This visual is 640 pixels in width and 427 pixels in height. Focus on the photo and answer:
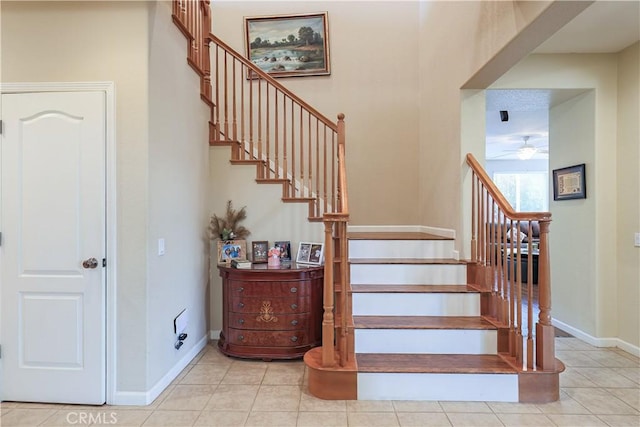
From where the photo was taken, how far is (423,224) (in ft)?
14.8

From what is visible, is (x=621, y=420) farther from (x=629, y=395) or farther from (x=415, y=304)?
(x=415, y=304)

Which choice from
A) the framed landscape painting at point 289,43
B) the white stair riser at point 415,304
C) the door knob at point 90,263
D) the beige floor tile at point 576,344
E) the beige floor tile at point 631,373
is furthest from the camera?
the framed landscape painting at point 289,43

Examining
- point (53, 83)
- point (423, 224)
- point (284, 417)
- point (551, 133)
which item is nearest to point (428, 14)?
point (551, 133)

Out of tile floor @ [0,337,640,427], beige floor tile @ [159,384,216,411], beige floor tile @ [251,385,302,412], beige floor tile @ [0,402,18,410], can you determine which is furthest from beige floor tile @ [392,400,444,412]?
beige floor tile @ [0,402,18,410]

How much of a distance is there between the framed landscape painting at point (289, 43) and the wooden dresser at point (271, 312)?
115 inches

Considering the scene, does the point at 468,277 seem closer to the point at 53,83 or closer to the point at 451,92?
the point at 451,92

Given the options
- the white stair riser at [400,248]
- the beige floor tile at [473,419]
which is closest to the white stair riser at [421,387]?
the beige floor tile at [473,419]

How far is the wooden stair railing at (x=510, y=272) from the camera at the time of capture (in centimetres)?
239

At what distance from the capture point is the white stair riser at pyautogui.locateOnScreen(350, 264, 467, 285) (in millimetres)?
3145

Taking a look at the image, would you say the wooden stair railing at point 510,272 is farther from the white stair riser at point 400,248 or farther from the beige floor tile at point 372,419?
the beige floor tile at point 372,419

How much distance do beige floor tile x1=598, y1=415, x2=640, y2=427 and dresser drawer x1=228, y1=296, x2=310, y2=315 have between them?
2.17m

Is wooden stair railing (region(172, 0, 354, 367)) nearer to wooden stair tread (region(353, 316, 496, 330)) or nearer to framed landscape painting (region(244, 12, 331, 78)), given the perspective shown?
wooden stair tread (region(353, 316, 496, 330))

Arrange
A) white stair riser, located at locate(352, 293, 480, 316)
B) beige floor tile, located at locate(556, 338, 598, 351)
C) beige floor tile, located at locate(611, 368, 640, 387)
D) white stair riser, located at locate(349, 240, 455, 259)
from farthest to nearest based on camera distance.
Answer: white stair riser, located at locate(349, 240, 455, 259) < beige floor tile, located at locate(556, 338, 598, 351) < white stair riser, located at locate(352, 293, 480, 316) < beige floor tile, located at locate(611, 368, 640, 387)

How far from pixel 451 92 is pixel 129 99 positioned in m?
2.86
